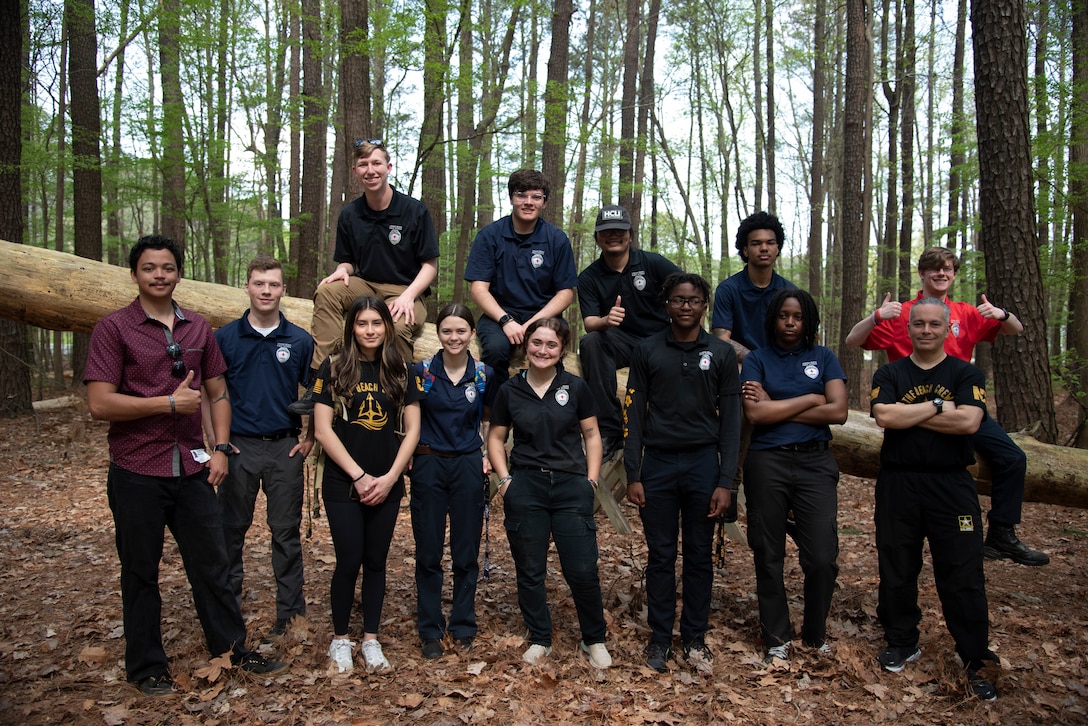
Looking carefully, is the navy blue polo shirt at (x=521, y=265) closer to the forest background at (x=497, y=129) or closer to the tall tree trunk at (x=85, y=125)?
the forest background at (x=497, y=129)

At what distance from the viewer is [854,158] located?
12.9 metres

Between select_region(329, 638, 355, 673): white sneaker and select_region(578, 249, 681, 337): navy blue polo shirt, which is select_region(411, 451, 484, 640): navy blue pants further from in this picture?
select_region(578, 249, 681, 337): navy blue polo shirt

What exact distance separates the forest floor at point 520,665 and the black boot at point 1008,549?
19.3 inches

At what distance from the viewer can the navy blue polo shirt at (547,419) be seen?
4227mm

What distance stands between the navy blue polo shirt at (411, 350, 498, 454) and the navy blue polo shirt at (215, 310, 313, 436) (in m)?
0.82

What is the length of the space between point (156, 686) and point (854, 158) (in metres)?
13.2

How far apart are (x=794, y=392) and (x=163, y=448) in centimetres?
364

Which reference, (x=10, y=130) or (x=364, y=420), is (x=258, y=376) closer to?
(x=364, y=420)

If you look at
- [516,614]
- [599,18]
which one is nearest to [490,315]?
[516,614]

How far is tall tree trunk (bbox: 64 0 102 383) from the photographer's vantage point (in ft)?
38.8

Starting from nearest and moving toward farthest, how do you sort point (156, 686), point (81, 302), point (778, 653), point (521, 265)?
point (156, 686), point (778, 653), point (521, 265), point (81, 302)

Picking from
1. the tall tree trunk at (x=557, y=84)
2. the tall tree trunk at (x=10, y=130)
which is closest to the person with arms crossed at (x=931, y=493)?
the tall tree trunk at (x=557, y=84)

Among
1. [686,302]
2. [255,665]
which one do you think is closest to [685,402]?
[686,302]

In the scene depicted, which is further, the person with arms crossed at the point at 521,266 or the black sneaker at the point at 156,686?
the person with arms crossed at the point at 521,266
